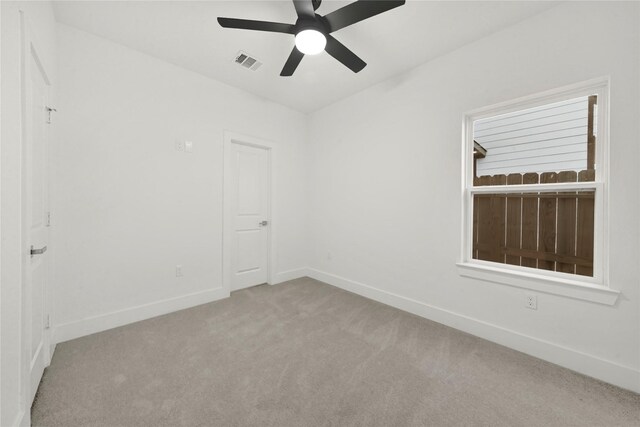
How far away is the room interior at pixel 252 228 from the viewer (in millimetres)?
1541

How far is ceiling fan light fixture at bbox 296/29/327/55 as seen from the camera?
184 centimetres

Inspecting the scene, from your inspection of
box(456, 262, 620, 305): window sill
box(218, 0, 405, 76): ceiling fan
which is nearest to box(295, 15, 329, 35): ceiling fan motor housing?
box(218, 0, 405, 76): ceiling fan

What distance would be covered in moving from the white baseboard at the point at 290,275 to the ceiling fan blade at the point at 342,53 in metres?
3.01

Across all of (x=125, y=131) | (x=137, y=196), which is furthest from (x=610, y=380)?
(x=125, y=131)

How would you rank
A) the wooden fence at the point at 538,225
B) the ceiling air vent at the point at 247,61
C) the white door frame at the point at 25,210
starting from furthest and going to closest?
the ceiling air vent at the point at 247,61, the wooden fence at the point at 538,225, the white door frame at the point at 25,210

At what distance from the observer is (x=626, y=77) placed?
1725 mm

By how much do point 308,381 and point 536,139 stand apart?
2969mm

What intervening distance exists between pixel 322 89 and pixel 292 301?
2.86 m

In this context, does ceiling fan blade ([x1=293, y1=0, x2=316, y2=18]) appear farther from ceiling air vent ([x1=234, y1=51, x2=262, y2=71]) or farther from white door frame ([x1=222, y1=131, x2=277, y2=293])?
white door frame ([x1=222, y1=131, x2=277, y2=293])

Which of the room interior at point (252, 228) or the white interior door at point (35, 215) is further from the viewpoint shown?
the room interior at point (252, 228)

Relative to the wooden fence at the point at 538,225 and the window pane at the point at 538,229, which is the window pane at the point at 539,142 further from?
the window pane at the point at 538,229

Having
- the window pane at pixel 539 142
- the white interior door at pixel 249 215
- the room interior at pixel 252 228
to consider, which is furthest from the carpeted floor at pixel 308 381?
the window pane at pixel 539 142

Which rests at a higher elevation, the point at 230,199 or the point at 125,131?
the point at 125,131

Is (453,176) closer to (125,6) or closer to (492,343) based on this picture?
(492,343)
